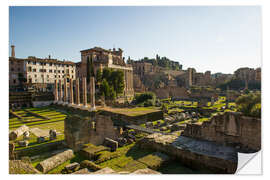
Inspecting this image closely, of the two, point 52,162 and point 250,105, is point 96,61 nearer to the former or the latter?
point 52,162

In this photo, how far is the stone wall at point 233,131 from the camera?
21.6ft

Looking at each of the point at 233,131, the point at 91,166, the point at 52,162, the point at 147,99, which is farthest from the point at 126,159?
the point at 147,99

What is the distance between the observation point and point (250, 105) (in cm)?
686

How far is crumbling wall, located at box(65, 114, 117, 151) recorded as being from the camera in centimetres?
925

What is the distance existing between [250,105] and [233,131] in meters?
1.25

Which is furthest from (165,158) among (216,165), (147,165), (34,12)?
(34,12)

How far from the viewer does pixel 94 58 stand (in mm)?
40094

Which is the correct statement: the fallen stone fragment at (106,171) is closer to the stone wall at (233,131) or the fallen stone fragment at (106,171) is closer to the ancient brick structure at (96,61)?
the stone wall at (233,131)

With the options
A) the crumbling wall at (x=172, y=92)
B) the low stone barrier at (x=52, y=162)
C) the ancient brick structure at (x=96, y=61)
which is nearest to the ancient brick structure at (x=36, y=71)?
the ancient brick structure at (x=96, y=61)

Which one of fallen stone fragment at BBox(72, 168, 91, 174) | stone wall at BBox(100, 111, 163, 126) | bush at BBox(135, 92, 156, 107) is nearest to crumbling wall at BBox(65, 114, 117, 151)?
fallen stone fragment at BBox(72, 168, 91, 174)

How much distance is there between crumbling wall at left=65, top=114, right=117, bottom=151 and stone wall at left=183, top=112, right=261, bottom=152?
18.1ft
